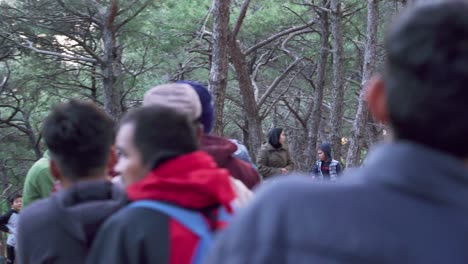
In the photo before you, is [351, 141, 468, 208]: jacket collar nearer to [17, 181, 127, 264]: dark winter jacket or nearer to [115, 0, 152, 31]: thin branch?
[17, 181, 127, 264]: dark winter jacket

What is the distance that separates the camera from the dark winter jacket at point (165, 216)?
219 centimetres

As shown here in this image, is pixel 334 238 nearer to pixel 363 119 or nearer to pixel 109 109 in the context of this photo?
pixel 363 119

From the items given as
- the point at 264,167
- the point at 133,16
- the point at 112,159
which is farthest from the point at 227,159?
the point at 133,16

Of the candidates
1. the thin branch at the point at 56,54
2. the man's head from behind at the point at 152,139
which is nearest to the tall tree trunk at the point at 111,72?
the thin branch at the point at 56,54

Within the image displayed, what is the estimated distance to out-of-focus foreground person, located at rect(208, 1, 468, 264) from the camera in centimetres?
126

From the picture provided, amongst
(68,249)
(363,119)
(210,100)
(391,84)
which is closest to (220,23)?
(363,119)

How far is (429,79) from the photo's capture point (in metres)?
1.27

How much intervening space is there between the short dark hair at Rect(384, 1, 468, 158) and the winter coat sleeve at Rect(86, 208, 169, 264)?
1033 millimetres

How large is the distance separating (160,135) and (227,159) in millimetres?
1069

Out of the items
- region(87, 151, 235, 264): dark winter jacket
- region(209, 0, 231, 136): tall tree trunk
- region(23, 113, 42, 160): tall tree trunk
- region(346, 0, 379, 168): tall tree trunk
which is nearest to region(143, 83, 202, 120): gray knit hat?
region(87, 151, 235, 264): dark winter jacket

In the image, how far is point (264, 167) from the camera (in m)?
10.3

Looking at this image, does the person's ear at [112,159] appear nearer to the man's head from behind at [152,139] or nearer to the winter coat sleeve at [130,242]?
the man's head from behind at [152,139]

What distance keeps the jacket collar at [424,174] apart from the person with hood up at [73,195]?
1.38m

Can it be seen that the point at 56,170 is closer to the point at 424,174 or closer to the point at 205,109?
the point at 205,109
